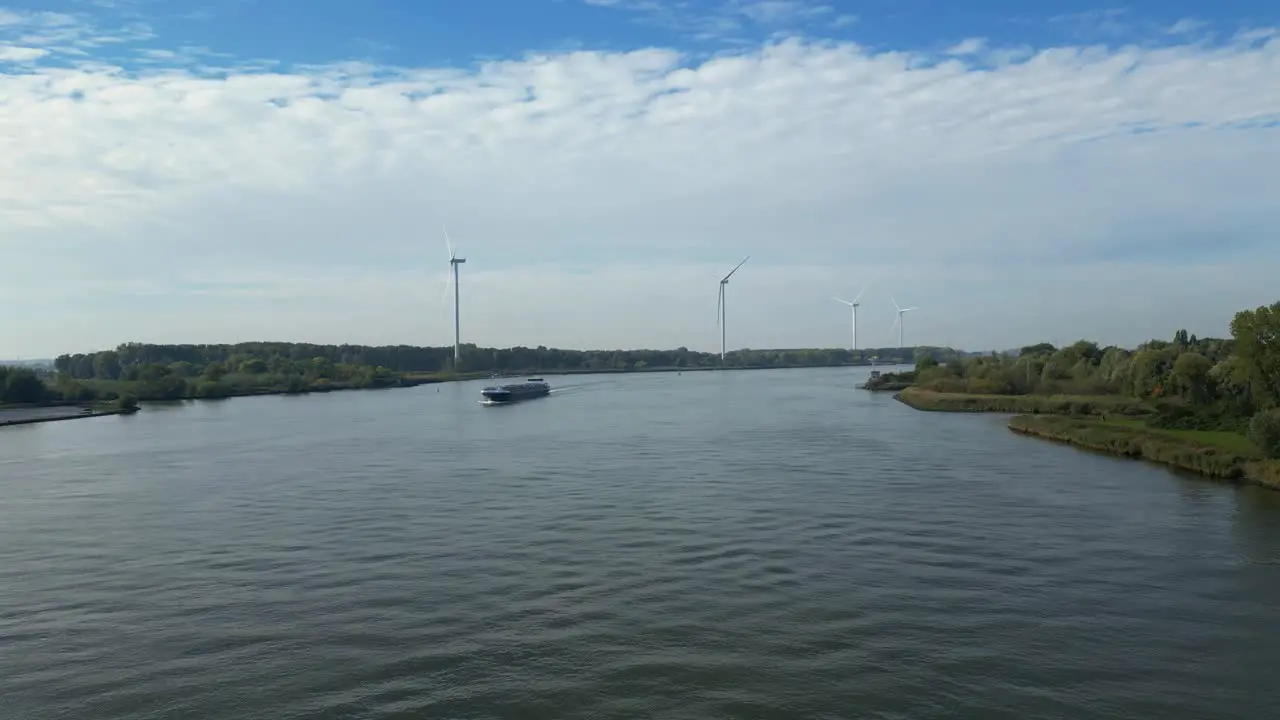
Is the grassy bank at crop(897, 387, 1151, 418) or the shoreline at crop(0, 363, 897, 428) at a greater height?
the shoreline at crop(0, 363, 897, 428)

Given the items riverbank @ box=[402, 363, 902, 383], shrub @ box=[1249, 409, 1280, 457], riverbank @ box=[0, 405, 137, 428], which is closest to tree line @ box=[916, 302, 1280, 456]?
shrub @ box=[1249, 409, 1280, 457]

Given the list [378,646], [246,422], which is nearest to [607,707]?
[378,646]

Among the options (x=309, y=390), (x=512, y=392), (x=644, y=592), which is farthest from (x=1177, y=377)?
(x=309, y=390)

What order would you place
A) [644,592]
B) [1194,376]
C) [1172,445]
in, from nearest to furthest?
[644,592] → [1172,445] → [1194,376]

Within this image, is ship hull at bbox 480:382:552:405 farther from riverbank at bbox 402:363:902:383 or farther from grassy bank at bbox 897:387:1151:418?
riverbank at bbox 402:363:902:383

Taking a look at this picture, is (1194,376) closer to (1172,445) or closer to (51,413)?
(1172,445)
